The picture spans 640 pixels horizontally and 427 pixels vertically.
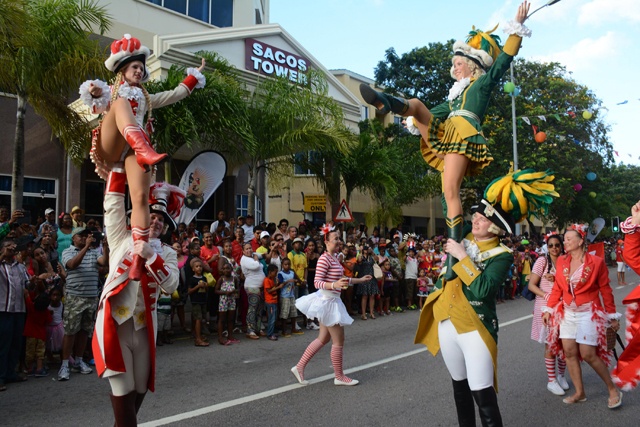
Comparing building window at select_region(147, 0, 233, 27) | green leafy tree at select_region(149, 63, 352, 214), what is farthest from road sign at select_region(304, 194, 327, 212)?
building window at select_region(147, 0, 233, 27)

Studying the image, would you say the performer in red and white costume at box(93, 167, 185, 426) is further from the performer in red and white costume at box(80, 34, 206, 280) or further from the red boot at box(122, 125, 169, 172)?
the red boot at box(122, 125, 169, 172)

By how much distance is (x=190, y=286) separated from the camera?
9242 millimetres

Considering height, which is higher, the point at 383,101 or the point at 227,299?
the point at 383,101

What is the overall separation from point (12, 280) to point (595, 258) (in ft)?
22.2

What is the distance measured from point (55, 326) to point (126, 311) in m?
5.03

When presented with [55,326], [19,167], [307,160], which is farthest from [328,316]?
[307,160]

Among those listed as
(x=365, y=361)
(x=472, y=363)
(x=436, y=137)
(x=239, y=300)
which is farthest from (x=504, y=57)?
(x=239, y=300)

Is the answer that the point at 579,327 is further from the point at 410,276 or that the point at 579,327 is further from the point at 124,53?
the point at 410,276

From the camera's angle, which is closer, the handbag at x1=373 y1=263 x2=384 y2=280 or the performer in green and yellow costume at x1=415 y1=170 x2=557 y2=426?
the performer in green and yellow costume at x1=415 y1=170 x2=557 y2=426

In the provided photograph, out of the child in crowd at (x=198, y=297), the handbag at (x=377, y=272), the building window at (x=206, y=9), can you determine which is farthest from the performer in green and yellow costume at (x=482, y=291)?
the building window at (x=206, y=9)

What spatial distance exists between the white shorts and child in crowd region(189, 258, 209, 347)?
18.5ft

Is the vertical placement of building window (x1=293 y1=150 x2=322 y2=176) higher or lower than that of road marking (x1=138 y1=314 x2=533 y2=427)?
higher

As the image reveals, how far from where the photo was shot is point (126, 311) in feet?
10.3

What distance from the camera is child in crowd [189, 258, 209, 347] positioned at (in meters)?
8.95
